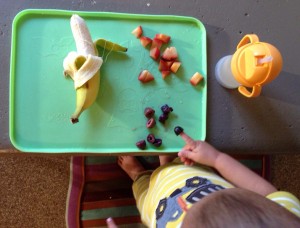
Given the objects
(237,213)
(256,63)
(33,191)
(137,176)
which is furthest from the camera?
(33,191)

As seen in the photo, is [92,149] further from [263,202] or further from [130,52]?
[263,202]

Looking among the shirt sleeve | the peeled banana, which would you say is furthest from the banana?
the shirt sleeve

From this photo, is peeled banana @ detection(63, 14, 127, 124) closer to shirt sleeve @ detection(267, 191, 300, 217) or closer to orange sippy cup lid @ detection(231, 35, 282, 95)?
orange sippy cup lid @ detection(231, 35, 282, 95)

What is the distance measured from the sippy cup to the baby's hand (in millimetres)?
115

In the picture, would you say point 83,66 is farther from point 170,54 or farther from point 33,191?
point 33,191

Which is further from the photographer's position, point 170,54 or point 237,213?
point 170,54

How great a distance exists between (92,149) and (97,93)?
0.10 metres

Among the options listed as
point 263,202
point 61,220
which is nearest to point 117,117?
point 263,202

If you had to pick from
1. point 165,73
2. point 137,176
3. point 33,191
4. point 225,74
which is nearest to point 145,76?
point 165,73

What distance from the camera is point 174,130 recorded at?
2.17 ft

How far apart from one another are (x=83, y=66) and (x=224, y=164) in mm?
302

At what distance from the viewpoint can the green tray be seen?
2.06ft

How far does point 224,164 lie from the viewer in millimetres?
667

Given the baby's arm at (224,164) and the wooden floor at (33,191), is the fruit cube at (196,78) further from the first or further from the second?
the wooden floor at (33,191)
